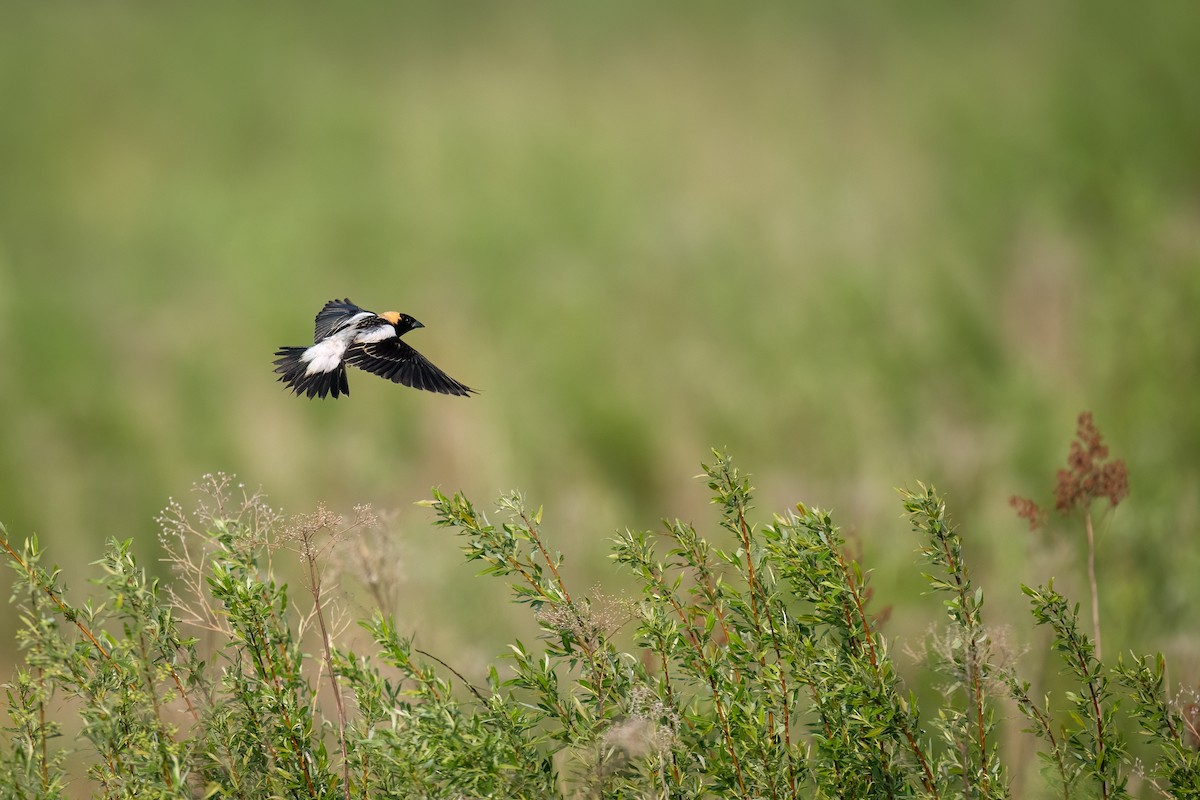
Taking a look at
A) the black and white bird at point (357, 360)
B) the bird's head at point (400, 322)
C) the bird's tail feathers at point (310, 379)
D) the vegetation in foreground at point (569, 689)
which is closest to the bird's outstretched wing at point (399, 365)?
the black and white bird at point (357, 360)

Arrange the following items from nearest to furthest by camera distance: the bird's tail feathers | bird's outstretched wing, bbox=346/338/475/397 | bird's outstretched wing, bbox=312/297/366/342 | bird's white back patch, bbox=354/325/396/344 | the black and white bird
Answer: the bird's tail feathers, the black and white bird, bird's outstretched wing, bbox=346/338/475/397, bird's white back patch, bbox=354/325/396/344, bird's outstretched wing, bbox=312/297/366/342

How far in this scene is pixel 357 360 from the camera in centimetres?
703

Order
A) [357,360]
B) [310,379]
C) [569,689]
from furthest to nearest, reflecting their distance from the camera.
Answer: [357,360]
[310,379]
[569,689]

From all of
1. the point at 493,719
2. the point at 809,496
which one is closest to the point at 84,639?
the point at 493,719

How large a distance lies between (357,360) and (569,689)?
2.35m

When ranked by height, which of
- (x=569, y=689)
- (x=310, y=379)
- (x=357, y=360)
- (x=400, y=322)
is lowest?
(x=569, y=689)

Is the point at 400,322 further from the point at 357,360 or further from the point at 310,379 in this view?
the point at 310,379

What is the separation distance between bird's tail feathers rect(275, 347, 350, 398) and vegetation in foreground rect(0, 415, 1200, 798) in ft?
3.14

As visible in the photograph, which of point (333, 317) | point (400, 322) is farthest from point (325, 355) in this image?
point (333, 317)

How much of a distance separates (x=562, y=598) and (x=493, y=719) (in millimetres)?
649

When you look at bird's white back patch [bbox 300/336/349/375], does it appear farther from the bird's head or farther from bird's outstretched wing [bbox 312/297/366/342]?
the bird's head

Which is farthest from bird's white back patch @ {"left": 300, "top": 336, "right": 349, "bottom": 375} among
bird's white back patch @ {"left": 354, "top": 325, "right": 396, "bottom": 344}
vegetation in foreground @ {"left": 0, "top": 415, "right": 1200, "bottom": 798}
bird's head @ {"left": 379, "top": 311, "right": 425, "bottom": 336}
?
vegetation in foreground @ {"left": 0, "top": 415, "right": 1200, "bottom": 798}

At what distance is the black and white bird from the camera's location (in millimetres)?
6758

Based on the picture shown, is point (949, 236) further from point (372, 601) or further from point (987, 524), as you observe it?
point (372, 601)
